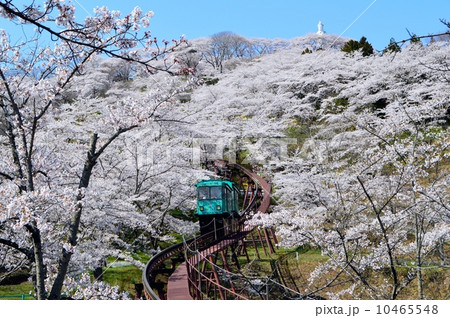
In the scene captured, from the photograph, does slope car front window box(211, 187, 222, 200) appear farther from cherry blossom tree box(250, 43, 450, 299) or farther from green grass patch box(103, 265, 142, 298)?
green grass patch box(103, 265, 142, 298)

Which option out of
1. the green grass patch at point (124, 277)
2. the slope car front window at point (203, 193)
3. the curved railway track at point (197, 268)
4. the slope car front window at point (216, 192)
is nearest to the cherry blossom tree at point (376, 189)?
the curved railway track at point (197, 268)

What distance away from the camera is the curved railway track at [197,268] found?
355 inches

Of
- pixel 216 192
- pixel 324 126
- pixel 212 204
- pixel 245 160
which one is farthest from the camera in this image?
pixel 245 160

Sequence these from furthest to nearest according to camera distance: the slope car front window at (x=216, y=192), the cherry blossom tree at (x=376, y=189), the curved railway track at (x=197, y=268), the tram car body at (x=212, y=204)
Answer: the slope car front window at (x=216, y=192) < the tram car body at (x=212, y=204) < the curved railway track at (x=197, y=268) < the cherry blossom tree at (x=376, y=189)

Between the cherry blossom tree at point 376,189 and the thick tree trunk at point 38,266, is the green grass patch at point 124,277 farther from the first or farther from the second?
the thick tree trunk at point 38,266

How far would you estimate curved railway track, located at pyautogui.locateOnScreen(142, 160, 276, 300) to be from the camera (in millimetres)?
9008

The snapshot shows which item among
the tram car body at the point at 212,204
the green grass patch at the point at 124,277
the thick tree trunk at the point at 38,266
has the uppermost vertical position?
the tram car body at the point at 212,204

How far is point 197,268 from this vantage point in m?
11.8

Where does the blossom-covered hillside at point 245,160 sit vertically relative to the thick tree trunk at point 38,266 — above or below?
above

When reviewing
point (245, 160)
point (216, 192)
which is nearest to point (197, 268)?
point (216, 192)

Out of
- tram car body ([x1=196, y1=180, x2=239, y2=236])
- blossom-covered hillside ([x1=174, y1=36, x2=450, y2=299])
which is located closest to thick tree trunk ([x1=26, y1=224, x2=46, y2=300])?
blossom-covered hillside ([x1=174, y1=36, x2=450, y2=299])

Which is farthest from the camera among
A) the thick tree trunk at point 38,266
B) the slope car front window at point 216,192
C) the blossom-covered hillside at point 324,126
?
the slope car front window at point 216,192

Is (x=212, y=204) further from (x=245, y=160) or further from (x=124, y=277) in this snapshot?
(x=245, y=160)
